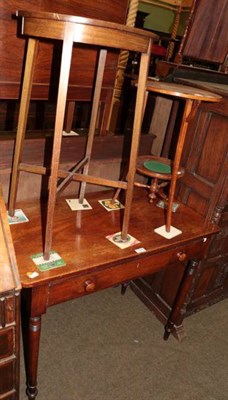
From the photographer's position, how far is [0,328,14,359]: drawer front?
1.18m

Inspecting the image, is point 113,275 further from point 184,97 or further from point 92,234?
point 184,97

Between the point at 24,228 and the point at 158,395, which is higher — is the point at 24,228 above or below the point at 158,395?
above

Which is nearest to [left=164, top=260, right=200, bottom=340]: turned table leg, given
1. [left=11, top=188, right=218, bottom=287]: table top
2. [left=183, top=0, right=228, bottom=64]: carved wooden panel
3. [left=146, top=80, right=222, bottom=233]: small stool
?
[left=11, top=188, right=218, bottom=287]: table top

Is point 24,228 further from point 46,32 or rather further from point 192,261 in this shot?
point 192,261

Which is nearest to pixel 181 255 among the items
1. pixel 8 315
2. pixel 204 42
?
pixel 8 315

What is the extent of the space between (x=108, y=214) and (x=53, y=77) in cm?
78

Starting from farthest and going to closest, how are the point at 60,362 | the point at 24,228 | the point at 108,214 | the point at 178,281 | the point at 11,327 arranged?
the point at 178,281 → the point at 60,362 → the point at 108,214 → the point at 24,228 → the point at 11,327

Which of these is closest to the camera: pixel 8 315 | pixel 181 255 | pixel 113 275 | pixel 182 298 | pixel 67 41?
pixel 67 41

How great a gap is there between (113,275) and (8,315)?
0.52 metres

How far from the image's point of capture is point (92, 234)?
1573mm

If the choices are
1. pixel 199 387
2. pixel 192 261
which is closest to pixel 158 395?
pixel 199 387

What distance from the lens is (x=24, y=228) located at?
151cm

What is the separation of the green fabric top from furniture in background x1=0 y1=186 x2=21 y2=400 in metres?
0.87

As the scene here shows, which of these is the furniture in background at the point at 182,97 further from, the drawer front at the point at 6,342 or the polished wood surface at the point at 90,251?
the drawer front at the point at 6,342
